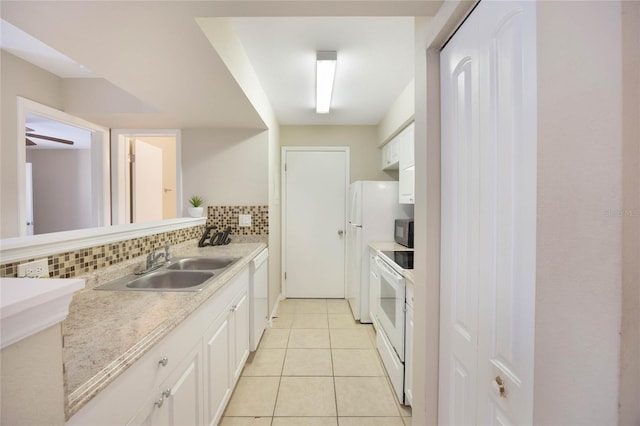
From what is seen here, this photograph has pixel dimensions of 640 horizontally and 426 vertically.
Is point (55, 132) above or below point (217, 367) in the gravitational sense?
above

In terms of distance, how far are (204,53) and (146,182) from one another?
7.68 feet

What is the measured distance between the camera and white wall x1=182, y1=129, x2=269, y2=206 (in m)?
2.86

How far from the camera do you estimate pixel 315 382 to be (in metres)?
2.01

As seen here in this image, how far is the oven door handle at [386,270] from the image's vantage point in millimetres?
1848

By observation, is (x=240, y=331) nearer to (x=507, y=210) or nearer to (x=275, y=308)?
(x=275, y=308)

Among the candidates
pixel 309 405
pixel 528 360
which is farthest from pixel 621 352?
pixel 309 405

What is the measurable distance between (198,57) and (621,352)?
1.95 meters

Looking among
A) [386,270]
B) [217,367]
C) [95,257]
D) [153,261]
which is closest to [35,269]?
[95,257]

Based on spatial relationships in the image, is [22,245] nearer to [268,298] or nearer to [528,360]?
[528,360]

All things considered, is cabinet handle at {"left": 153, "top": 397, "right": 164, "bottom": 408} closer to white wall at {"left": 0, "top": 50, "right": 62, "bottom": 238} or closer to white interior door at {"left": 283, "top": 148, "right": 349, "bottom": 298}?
white wall at {"left": 0, "top": 50, "right": 62, "bottom": 238}

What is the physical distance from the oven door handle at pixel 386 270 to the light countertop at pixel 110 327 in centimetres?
113

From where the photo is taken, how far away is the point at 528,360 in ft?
2.07

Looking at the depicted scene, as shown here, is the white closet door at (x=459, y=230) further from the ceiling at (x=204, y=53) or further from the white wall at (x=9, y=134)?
the white wall at (x=9, y=134)

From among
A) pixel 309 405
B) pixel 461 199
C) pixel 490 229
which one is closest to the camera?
pixel 490 229
